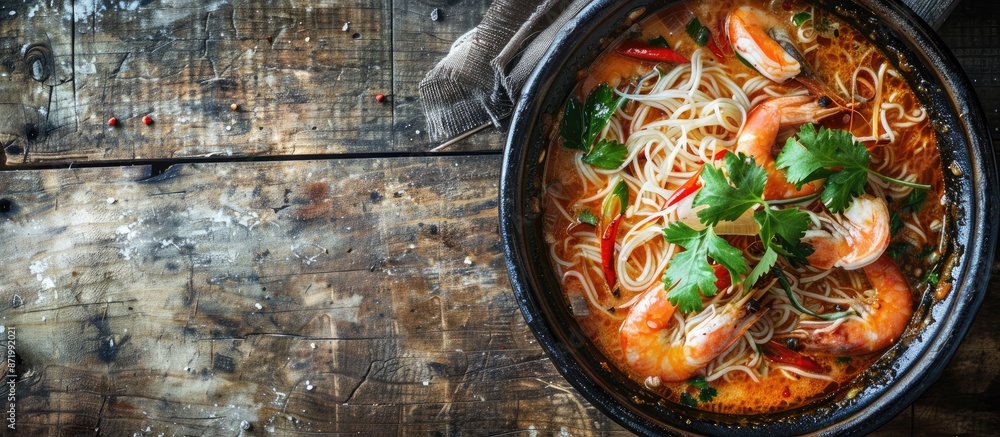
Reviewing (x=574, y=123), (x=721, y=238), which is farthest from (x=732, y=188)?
(x=574, y=123)

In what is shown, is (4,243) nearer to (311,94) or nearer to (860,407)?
(311,94)

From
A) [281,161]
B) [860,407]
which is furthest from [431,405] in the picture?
[860,407]

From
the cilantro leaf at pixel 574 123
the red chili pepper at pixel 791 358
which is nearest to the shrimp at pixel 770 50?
the cilantro leaf at pixel 574 123

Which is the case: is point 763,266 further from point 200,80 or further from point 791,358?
point 200,80

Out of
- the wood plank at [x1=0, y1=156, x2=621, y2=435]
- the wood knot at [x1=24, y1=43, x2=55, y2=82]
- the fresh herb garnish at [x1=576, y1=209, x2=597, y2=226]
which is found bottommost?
the wood plank at [x1=0, y1=156, x2=621, y2=435]

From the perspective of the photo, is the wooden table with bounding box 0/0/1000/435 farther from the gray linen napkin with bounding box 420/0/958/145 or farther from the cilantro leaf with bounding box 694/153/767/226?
the cilantro leaf with bounding box 694/153/767/226

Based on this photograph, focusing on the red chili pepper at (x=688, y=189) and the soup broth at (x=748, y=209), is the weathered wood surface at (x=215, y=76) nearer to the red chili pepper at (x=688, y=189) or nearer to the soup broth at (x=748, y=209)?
the soup broth at (x=748, y=209)

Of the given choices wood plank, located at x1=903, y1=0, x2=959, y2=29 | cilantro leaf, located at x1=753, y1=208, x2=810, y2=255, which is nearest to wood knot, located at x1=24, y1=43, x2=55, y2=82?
cilantro leaf, located at x1=753, y1=208, x2=810, y2=255
